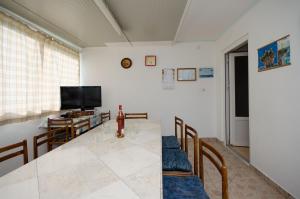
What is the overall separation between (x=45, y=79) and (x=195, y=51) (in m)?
3.43

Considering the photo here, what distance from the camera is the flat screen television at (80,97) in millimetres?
3389

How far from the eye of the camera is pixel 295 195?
172 cm

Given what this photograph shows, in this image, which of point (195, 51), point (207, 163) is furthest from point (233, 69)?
point (207, 163)

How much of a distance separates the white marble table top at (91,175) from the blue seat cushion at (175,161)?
36cm

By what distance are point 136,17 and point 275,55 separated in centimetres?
214

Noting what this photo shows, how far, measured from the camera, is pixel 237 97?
3541 millimetres

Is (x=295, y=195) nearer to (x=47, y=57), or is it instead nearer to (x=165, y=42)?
(x=165, y=42)

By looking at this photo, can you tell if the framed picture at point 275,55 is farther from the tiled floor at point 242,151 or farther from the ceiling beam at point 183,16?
the tiled floor at point 242,151

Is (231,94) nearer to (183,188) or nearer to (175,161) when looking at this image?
(175,161)

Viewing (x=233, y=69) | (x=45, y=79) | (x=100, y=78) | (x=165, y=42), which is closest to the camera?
(x=45, y=79)

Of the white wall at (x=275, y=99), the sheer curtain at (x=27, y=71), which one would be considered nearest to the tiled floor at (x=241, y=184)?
the white wall at (x=275, y=99)

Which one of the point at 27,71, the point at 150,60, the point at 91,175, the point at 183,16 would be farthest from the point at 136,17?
the point at 91,175

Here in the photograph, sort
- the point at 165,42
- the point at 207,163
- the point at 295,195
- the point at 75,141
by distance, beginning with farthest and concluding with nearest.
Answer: the point at 165,42 → the point at 207,163 → the point at 295,195 → the point at 75,141

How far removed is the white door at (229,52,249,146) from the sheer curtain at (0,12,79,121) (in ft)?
12.4
